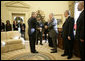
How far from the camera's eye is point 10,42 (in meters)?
4.47

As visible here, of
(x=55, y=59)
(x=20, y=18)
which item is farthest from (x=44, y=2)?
(x=55, y=59)

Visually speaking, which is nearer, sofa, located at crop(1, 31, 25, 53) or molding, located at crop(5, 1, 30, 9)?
sofa, located at crop(1, 31, 25, 53)

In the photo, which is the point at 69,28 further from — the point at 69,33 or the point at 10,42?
the point at 10,42

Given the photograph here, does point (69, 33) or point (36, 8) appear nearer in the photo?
point (69, 33)

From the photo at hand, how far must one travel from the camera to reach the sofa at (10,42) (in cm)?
432

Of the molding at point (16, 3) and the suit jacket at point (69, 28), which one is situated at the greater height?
the molding at point (16, 3)

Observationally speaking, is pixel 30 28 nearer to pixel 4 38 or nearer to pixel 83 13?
pixel 4 38

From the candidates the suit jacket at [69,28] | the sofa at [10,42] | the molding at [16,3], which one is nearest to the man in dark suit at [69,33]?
the suit jacket at [69,28]

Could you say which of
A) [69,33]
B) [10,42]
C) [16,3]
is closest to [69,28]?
[69,33]

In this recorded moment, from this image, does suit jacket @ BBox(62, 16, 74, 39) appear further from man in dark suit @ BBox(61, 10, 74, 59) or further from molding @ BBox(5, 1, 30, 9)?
molding @ BBox(5, 1, 30, 9)

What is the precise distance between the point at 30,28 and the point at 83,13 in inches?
80.9

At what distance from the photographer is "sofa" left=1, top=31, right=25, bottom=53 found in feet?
14.2

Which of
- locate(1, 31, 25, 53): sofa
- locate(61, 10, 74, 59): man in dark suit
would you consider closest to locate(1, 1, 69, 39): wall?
locate(1, 31, 25, 53): sofa

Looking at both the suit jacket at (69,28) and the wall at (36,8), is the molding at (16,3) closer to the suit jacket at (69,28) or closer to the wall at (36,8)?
the wall at (36,8)
